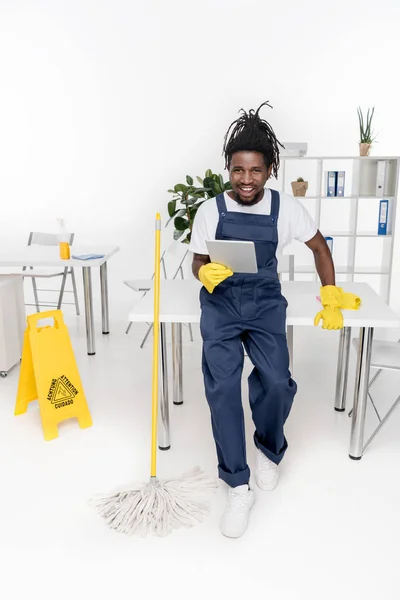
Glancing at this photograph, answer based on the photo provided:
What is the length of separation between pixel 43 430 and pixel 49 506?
58 centimetres

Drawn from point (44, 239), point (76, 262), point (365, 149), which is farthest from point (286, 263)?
point (44, 239)

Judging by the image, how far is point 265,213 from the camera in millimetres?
2105

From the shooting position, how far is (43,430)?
2572 millimetres

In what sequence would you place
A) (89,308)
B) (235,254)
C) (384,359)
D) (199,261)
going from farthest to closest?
(89,308), (384,359), (199,261), (235,254)

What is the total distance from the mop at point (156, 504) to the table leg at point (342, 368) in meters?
0.98

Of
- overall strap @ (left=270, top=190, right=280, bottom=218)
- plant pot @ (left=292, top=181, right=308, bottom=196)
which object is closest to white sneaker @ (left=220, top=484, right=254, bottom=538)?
overall strap @ (left=270, top=190, right=280, bottom=218)

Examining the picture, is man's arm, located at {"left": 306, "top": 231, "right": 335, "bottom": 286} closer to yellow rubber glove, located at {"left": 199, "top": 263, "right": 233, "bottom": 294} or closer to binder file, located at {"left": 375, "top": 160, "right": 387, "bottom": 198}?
yellow rubber glove, located at {"left": 199, "top": 263, "right": 233, "bottom": 294}

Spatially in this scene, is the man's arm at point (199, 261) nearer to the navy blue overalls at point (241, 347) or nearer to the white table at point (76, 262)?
the navy blue overalls at point (241, 347)

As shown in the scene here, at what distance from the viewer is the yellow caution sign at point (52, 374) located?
2572 millimetres

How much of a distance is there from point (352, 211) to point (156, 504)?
337 centimetres

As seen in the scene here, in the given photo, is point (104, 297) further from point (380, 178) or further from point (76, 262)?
point (380, 178)

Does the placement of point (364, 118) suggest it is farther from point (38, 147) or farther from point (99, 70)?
point (38, 147)

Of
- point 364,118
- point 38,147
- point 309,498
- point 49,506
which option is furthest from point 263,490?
point 38,147

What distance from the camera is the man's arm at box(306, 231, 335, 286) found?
86.6 inches
